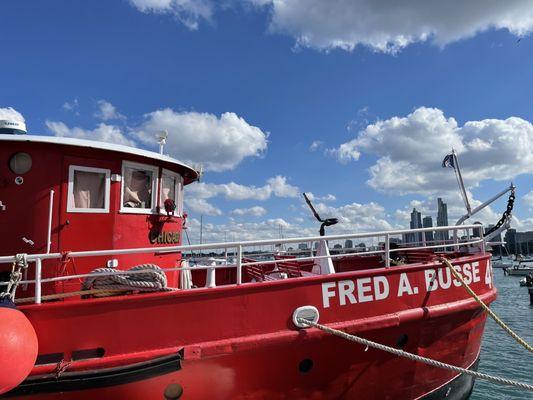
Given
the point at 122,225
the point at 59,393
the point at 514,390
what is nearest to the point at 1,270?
the point at 122,225

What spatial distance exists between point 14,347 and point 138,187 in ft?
9.18

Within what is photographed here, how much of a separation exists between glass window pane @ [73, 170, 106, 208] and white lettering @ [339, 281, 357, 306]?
3.23m

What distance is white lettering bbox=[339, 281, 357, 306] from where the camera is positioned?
5.31 meters

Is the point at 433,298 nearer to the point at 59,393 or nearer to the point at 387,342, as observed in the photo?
the point at 387,342

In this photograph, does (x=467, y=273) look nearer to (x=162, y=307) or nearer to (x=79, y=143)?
(x=162, y=307)

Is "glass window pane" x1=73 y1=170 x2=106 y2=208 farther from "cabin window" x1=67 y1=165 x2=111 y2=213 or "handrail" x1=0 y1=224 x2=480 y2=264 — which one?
"handrail" x1=0 y1=224 x2=480 y2=264

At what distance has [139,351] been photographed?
Answer: 4.61 m

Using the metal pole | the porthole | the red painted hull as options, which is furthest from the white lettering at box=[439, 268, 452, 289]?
the porthole

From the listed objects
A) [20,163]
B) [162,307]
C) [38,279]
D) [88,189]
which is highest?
[20,163]

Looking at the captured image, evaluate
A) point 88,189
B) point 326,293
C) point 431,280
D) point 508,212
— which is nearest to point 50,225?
point 88,189

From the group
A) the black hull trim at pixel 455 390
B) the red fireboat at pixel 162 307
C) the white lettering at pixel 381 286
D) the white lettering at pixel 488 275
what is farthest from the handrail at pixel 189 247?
the black hull trim at pixel 455 390

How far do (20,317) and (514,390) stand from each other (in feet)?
28.5

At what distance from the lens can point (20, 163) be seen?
18.1 ft

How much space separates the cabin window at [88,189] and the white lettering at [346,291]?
3171mm
